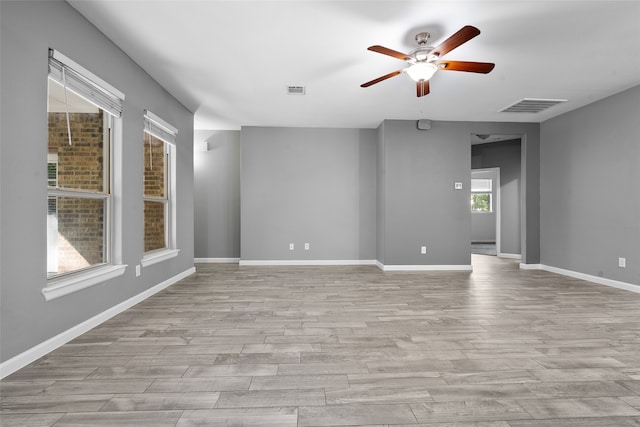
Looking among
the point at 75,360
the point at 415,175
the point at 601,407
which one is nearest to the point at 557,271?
the point at 415,175

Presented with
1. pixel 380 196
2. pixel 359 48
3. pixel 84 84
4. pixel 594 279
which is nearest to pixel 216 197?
pixel 380 196

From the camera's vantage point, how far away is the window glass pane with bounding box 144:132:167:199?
405cm

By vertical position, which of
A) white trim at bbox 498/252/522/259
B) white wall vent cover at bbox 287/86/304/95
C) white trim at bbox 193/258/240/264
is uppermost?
white wall vent cover at bbox 287/86/304/95

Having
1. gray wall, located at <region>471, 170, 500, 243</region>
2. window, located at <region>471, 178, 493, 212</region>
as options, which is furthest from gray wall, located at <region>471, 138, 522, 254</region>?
window, located at <region>471, 178, 493, 212</region>

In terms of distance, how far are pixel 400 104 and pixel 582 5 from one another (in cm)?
240

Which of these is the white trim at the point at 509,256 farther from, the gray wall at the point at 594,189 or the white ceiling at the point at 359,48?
the white ceiling at the point at 359,48

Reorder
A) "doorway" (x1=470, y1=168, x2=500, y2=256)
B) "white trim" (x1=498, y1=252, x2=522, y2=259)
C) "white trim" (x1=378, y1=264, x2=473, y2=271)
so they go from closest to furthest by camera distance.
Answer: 1. "white trim" (x1=378, y1=264, x2=473, y2=271)
2. "white trim" (x1=498, y1=252, x2=522, y2=259)
3. "doorway" (x1=470, y1=168, x2=500, y2=256)

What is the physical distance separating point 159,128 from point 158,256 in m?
1.64

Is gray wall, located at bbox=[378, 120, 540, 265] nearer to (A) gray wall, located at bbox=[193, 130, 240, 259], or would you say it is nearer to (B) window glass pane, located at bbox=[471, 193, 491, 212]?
(A) gray wall, located at bbox=[193, 130, 240, 259]

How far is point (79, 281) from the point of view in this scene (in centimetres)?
248

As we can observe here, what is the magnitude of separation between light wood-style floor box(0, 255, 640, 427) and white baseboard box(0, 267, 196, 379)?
0.21 feet

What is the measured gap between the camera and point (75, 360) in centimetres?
207

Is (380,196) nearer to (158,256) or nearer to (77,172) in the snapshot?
(158,256)

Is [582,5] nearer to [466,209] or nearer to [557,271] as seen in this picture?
[466,209]
